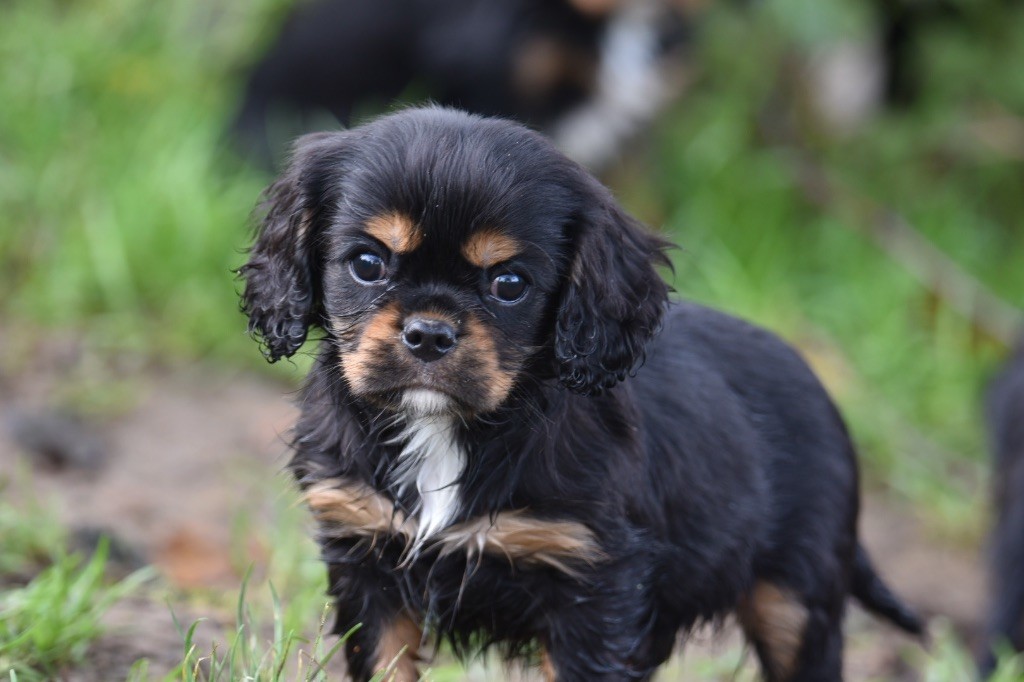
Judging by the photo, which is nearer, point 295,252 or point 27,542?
point 295,252

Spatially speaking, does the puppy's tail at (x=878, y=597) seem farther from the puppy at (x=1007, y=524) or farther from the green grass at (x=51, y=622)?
the green grass at (x=51, y=622)

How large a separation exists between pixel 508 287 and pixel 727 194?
4.89 meters

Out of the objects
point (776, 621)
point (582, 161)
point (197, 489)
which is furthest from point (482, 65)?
point (776, 621)

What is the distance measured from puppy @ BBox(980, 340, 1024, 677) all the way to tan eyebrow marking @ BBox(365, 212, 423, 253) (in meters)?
2.89

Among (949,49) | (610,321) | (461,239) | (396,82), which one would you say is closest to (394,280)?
(461,239)

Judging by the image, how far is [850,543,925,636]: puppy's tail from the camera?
385 centimetres

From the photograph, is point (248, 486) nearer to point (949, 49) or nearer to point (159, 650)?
point (159, 650)

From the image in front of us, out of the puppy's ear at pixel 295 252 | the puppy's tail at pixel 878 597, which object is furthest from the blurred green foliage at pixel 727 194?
the puppy's ear at pixel 295 252

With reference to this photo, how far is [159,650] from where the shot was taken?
3.41 m

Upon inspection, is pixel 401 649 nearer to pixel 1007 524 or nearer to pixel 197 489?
pixel 197 489

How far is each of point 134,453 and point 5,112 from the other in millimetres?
2247

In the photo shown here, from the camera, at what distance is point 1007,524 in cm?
490

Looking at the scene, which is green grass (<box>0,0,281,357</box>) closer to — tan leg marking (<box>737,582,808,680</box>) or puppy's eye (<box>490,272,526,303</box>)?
tan leg marking (<box>737,582,808,680</box>)

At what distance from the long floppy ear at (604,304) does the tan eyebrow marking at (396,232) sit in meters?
0.37
